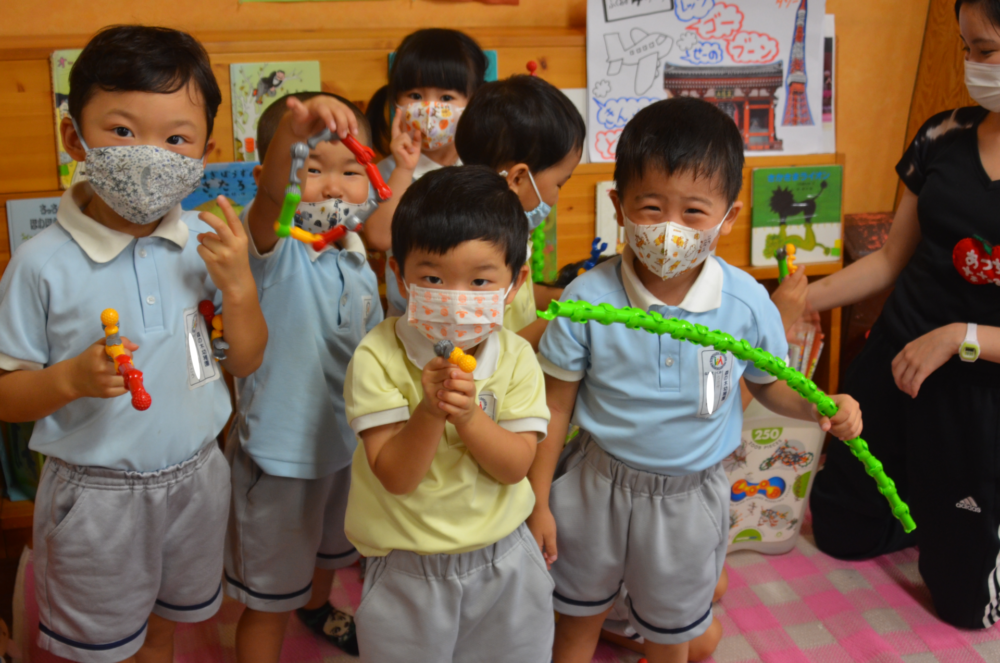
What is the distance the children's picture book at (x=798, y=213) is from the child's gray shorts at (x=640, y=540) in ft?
3.97

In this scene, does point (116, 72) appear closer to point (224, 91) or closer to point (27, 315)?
point (27, 315)

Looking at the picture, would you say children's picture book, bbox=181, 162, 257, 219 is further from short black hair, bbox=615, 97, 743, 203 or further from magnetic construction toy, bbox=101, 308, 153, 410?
short black hair, bbox=615, 97, 743, 203

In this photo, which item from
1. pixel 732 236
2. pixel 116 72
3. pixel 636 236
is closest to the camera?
pixel 116 72

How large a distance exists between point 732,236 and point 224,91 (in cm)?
153

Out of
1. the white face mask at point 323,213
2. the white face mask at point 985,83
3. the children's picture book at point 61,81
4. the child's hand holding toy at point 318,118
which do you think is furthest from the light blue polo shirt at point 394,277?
the white face mask at point 985,83

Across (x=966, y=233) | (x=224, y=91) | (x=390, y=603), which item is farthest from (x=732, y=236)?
(x=390, y=603)

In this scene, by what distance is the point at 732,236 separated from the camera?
2412 millimetres

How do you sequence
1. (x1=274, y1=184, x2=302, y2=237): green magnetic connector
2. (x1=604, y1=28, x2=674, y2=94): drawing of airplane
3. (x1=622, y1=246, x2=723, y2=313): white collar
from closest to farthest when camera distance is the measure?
(x1=274, y1=184, x2=302, y2=237): green magnetic connector → (x1=622, y1=246, x2=723, y2=313): white collar → (x1=604, y1=28, x2=674, y2=94): drawing of airplane

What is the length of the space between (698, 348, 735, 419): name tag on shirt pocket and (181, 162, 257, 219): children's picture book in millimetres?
1257

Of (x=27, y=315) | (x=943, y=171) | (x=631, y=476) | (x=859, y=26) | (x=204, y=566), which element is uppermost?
(x=859, y=26)

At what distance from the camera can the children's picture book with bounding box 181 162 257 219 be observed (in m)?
1.95

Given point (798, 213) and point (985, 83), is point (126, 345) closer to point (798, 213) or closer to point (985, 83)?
point (985, 83)

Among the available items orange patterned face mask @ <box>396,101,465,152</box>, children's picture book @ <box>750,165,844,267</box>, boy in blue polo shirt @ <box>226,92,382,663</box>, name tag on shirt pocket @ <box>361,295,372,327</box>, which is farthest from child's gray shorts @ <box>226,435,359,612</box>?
children's picture book @ <box>750,165,844,267</box>

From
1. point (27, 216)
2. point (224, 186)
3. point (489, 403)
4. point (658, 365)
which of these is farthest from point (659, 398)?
point (27, 216)
